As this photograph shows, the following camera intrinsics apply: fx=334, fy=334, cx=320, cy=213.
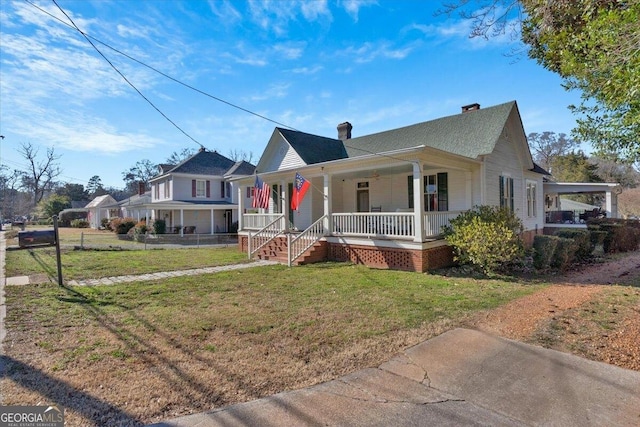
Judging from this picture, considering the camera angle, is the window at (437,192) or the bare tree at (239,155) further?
the bare tree at (239,155)

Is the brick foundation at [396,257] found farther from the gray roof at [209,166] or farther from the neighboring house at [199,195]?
the gray roof at [209,166]

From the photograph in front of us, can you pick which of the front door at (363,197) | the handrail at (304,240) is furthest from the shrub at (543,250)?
the front door at (363,197)

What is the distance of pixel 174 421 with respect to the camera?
284cm

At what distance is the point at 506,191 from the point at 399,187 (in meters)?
4.42

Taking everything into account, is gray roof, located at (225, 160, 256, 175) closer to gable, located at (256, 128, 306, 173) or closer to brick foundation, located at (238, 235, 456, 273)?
gable, located at (256, 128, 306, 173)

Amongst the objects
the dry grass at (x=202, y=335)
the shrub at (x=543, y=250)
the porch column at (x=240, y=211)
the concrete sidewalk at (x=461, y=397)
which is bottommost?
the concrete sidewalk at (x=461, y=397)

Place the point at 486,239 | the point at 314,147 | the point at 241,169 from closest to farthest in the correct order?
the point at 486,239, the point at 314,147, the point at 241,169

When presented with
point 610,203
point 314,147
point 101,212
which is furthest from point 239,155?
point 610,203

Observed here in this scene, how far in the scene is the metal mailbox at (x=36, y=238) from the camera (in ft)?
26.0

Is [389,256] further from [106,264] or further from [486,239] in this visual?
[106,264]

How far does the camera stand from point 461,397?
3.23 metres

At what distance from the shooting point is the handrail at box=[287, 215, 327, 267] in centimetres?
1166

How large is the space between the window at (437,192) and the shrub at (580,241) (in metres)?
3.96

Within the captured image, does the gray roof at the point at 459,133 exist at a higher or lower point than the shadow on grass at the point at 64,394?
higher
